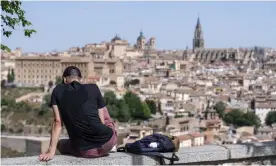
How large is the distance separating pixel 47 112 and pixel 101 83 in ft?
41.8

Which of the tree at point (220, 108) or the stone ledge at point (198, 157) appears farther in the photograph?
the tree at point (220, 108)

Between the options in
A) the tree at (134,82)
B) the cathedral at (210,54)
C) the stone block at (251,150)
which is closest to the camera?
the stone block at (251,150)

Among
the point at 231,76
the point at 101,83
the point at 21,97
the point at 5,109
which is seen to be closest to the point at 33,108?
the point at 5,109

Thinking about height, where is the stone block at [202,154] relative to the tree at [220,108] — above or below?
above

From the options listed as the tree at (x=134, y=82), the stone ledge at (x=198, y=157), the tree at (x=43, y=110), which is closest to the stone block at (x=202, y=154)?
the stone ledge at (x=198, y=157)

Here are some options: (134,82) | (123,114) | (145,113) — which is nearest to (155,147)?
(123,114)

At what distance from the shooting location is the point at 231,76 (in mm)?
59062

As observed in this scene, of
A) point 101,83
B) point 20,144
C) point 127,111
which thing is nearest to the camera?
point 20,144

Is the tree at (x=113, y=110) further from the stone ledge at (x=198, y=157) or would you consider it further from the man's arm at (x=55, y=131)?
the man's arm at (x=55, y=131)

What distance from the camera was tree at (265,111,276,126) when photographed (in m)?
34.7

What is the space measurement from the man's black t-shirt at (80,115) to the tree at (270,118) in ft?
107

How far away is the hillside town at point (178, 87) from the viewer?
27406 mm

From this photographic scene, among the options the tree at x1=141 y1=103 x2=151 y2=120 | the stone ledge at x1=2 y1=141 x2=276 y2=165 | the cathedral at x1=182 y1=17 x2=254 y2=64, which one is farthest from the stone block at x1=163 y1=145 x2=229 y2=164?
the cathedral at x1=182 y1=17 x2=254 y2=64

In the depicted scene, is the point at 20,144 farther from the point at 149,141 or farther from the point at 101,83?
the point at 149,141
